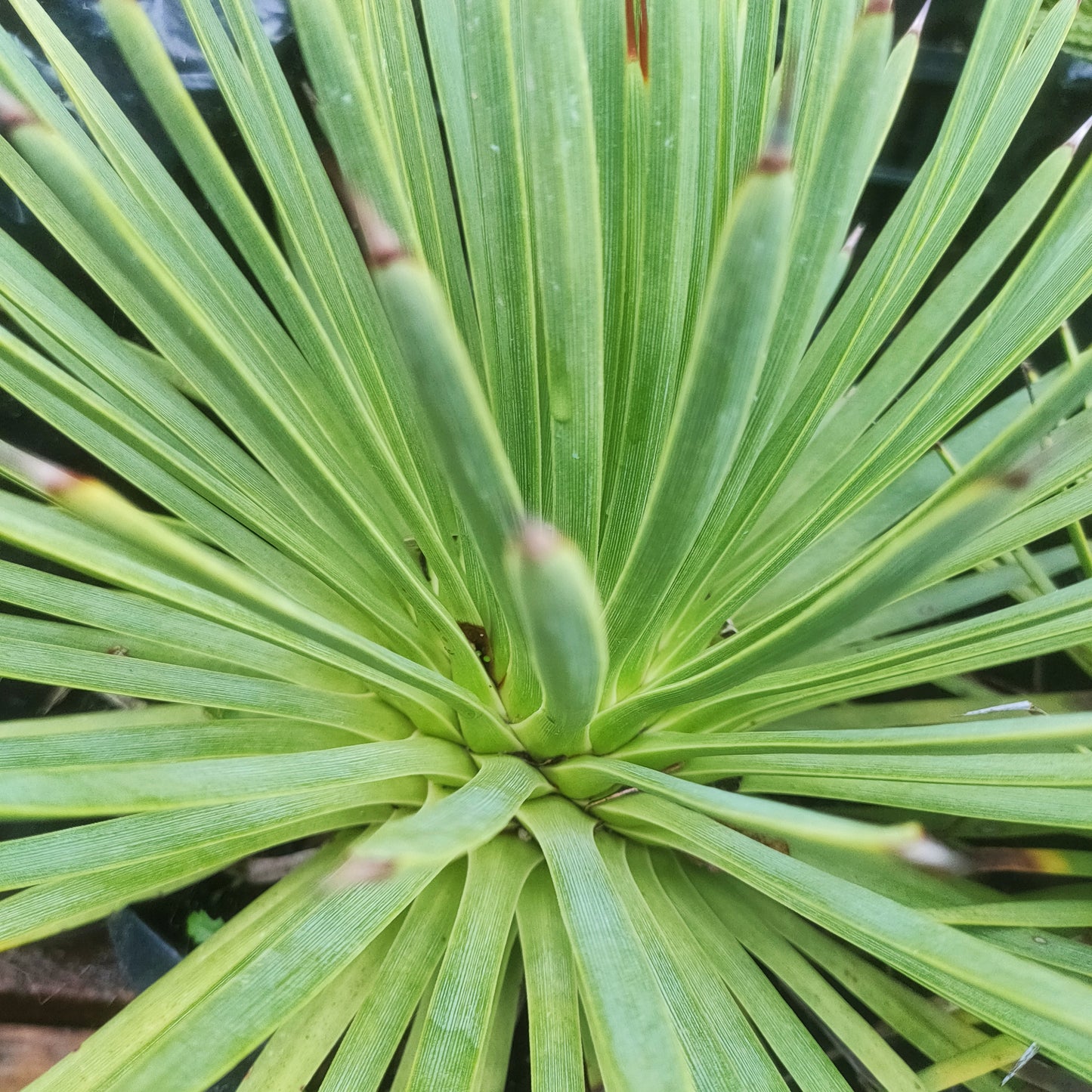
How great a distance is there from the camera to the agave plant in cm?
34

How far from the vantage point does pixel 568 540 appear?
1.10 ft

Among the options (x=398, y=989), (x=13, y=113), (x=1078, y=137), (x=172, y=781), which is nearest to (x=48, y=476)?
(x=172, y=781)

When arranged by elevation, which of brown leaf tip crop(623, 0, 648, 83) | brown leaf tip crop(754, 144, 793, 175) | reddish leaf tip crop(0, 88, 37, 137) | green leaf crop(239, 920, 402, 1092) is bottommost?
green leaf crop(239, 920, 402, 1092)

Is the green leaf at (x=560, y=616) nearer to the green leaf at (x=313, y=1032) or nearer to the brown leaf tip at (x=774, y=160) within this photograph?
the brown leaf tip at (x=774, y=160)

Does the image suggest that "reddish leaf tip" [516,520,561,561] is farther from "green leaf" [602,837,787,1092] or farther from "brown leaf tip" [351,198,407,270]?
"green leaf" [602,837,787,1092]

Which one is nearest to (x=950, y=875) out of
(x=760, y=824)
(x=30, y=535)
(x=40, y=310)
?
(x=760, y=824)

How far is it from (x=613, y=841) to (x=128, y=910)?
41cm

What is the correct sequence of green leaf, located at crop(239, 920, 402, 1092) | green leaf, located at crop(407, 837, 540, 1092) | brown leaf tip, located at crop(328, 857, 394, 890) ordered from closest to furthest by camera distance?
1. brown leaf tip, located at crop(328, 857, 394, 890)
2. green leaf, located at crop(407, 837, 540, 1092)
3. green leaf, located at crop(239, 920, 402, 1092)

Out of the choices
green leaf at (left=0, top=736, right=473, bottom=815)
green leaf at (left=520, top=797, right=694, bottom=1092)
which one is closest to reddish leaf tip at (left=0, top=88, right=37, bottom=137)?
green leaf at (left=0, top=736, right=473, bottom=815)

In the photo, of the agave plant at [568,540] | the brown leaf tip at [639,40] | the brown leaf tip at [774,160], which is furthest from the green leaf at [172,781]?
the brown leaf tip at [639,40]

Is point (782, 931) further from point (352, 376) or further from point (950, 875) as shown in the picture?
point (352, 376)

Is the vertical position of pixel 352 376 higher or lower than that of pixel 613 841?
higher

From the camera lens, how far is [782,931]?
60 cm

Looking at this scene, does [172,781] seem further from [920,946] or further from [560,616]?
[920,946]
